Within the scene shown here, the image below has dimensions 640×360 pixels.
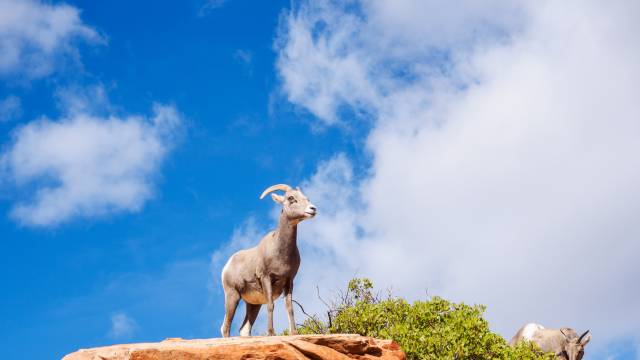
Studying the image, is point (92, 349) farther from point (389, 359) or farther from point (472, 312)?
point (472, 312)

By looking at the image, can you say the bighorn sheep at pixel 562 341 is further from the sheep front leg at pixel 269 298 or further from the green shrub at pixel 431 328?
the sheep front leg at pixel 269 298

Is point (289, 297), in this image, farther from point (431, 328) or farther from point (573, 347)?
point (573, 347)

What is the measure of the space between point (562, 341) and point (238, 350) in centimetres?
1269

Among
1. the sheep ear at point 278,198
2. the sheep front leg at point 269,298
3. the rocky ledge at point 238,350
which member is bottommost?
the rocky ledge at point 238,350

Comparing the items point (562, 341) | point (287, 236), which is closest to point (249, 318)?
point (287, 236)

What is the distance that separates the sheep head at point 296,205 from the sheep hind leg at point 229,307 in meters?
2.19

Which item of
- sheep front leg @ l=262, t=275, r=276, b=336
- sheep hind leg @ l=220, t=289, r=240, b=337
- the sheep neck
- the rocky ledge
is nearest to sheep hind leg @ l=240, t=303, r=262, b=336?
sheep hind leg @ l=220, t=289, r=240, b=337

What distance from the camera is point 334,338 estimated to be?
Answer: 13.0 meters

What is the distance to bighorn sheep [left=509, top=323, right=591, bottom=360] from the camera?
2142 cm

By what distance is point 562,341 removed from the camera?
2158 cm

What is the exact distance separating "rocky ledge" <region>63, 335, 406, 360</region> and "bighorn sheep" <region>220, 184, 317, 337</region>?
Result: 131 centimetres

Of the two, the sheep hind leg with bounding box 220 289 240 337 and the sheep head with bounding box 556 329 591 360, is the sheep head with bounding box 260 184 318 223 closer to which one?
the sheep hind leg with bounding box 220 289 240 337

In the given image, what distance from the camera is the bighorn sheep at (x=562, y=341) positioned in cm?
2142

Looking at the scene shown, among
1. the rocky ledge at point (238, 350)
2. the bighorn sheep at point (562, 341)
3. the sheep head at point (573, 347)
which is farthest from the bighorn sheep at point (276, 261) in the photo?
the sheep head at point (573, 347)
